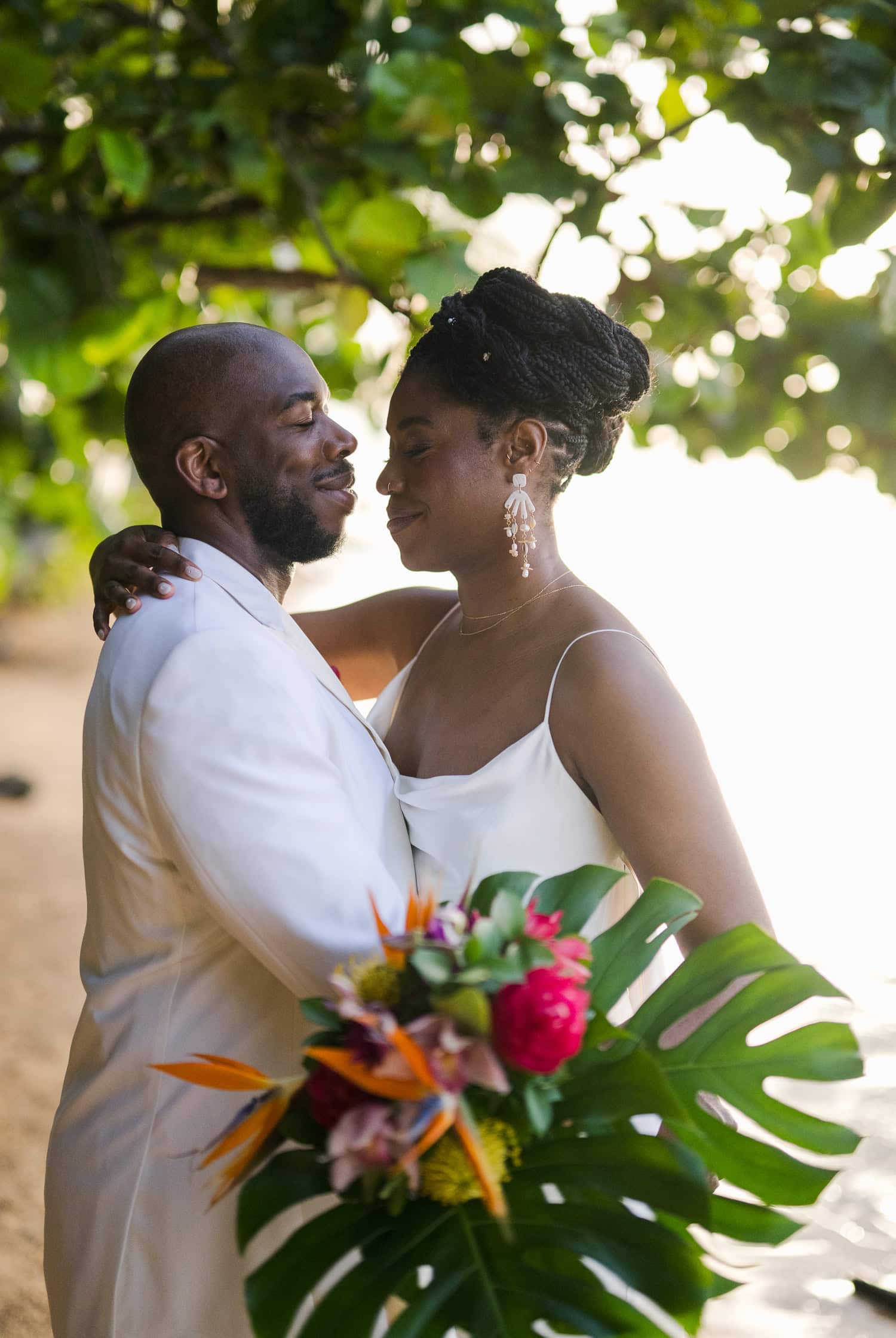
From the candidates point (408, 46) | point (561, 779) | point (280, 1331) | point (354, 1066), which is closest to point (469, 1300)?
point (280, 1331)

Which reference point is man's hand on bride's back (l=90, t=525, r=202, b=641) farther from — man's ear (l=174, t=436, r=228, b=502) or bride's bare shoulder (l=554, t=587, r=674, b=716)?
bride's bare shoulder (l=554, t=587, r=674, b=716)

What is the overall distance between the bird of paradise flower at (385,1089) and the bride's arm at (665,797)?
0.60m

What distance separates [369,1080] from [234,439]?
1.24 metres

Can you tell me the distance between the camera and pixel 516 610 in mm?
2467

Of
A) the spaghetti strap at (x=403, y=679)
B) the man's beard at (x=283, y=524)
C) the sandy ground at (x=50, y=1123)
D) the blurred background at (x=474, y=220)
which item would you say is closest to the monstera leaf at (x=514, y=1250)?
the sandy ground at (x=50, y=1123)

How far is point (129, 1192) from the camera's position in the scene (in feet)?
5.72

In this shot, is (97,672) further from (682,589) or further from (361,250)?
(682,589)

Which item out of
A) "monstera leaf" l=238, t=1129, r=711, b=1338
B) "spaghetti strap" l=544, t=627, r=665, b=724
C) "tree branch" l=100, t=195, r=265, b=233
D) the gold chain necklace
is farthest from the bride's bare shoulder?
"tree branch" l=100, t=195, r=265, b=233

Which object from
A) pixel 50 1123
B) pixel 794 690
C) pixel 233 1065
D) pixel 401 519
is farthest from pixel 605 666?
pixel 794 690

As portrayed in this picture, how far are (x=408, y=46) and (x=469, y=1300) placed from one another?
2.61 m

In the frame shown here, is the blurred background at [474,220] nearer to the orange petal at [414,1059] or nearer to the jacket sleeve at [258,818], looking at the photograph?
the jacket sleeve at [258,818]

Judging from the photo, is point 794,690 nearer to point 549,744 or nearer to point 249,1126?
point 549,744

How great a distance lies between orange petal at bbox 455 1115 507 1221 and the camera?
121cm

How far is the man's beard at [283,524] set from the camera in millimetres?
2166
